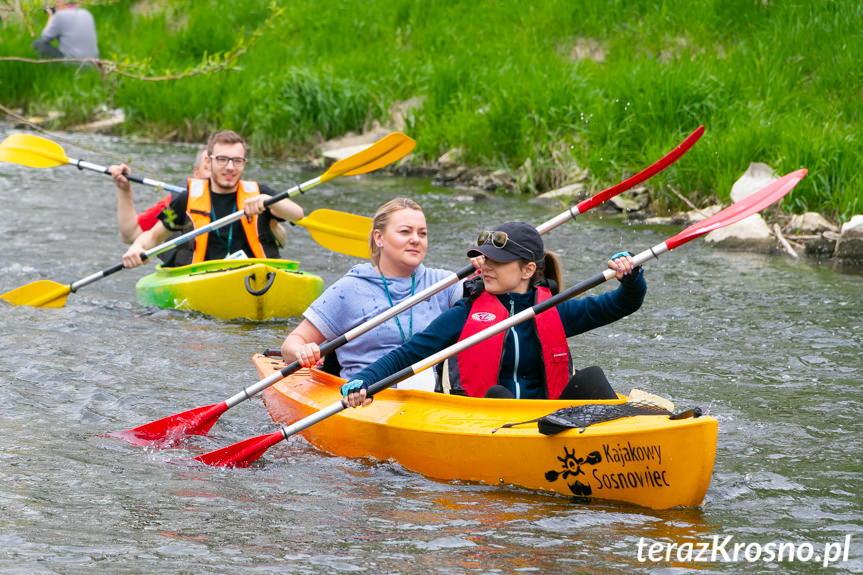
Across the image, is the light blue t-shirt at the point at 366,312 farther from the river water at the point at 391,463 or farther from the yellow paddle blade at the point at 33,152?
the yellow paddle blade at the point at 33,152

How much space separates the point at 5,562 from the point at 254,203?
11.9ft

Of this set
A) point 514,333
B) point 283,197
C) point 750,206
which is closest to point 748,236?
point 283,197

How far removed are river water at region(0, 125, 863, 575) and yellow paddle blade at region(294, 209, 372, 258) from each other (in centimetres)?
80

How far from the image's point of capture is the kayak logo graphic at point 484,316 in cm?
432

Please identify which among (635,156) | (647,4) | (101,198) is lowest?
(101,198)

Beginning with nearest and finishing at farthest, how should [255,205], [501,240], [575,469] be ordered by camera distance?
[575,469] < [501,240] < [255,205]

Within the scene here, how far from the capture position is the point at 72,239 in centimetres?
990

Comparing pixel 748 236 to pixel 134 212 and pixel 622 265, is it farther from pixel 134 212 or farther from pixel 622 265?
pixel 622 265

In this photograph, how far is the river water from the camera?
11.5 ft

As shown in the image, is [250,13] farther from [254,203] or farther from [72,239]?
[254,203]

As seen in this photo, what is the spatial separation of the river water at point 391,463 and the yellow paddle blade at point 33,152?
3.11 feet

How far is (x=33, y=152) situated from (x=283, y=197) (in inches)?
90.8

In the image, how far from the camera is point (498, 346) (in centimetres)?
434

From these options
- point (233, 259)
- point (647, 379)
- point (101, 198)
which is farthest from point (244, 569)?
point (101, 198)
